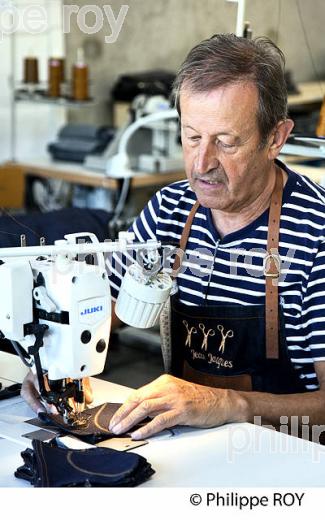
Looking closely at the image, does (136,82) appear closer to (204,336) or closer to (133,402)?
(204,336)

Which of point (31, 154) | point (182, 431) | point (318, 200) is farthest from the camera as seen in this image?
point (31, 154)

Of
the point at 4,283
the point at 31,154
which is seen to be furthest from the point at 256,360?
the point at 31,154

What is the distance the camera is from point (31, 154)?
5.81 m

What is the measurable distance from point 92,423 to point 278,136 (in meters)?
0.79

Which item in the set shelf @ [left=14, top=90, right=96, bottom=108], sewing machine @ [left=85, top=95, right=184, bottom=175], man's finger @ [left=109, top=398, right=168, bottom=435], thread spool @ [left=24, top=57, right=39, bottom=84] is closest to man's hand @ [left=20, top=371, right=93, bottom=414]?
man's finger @ [left=109, top=398, right=168, bottom=435]

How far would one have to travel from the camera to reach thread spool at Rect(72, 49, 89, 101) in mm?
5387

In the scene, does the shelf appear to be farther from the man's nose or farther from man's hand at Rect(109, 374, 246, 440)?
man's hand at Rect(109, 374, 246, 440)

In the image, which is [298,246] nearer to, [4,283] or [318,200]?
[318,200]

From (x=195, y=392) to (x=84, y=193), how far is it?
11.5 feet

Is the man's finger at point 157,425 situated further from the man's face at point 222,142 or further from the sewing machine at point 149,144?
the sewing machine at point 149,144

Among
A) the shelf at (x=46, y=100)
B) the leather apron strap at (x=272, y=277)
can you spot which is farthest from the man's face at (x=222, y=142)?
the shelf at (x=46, y=100)

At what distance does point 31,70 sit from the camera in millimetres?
5430

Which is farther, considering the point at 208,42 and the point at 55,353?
the point at 208,42

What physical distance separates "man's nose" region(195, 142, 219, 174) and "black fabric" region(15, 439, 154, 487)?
67 cm
